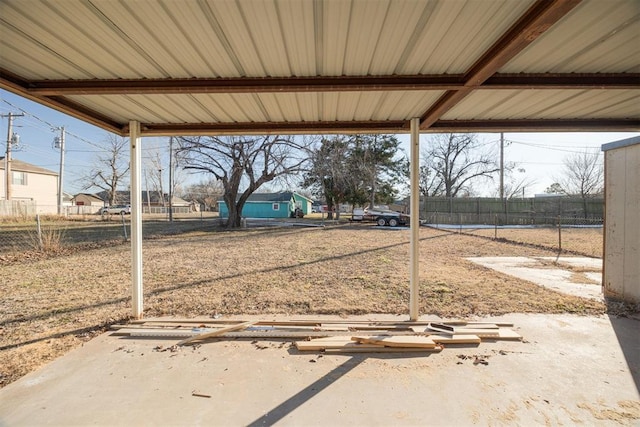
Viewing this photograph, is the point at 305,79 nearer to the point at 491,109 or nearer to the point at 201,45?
the point at 201,45

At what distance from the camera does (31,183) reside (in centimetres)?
2719

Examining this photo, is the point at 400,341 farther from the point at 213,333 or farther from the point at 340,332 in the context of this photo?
the point at 213,333

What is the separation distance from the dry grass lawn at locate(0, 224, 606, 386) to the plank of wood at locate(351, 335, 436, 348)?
84cm

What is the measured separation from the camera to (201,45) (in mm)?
2189

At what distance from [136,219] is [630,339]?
5.90m

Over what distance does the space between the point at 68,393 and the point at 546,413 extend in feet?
11.7

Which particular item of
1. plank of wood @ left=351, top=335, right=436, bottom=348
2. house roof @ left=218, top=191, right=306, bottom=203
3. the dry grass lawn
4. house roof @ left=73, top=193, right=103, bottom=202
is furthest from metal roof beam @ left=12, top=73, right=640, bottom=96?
house roof @ left=73, top=193, right=103, bottom=202

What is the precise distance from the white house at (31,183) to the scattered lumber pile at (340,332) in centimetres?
2979

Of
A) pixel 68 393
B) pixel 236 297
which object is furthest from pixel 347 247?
pixel 68 393

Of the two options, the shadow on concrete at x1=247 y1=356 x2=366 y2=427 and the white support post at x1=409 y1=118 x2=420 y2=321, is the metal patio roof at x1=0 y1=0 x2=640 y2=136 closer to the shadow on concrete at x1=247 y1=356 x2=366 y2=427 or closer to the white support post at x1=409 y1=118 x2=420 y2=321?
the white support post at x1=409 y1=118 x2=420 y2=321

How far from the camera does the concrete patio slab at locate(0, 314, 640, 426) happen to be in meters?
1.95

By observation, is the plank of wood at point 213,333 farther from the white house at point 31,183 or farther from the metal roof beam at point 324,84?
the white house at point 31,183

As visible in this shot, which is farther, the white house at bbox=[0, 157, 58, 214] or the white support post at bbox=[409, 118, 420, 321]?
the white house at bbox=[0, 157, 58, 214]

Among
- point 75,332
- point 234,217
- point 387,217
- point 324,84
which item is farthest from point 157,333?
point 387,217
